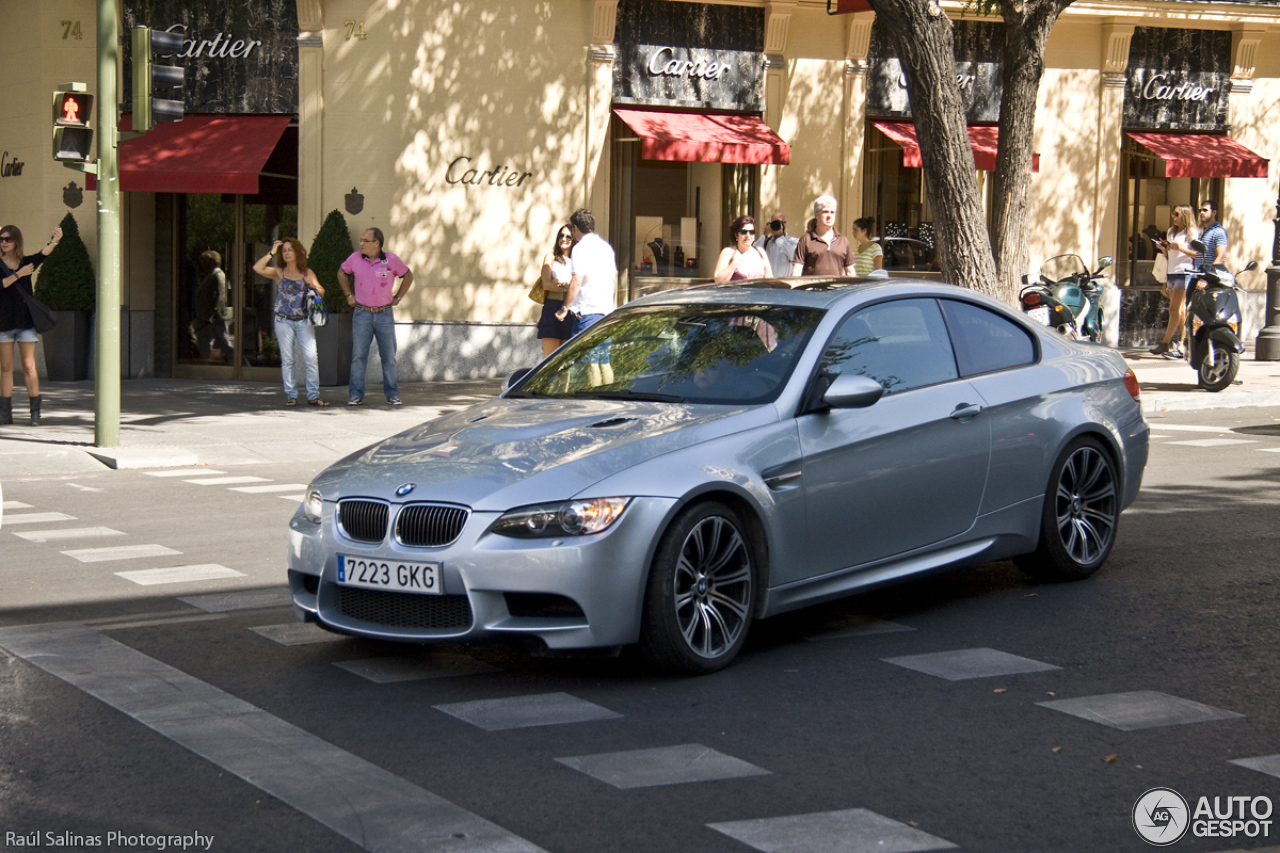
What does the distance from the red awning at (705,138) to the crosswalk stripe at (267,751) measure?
14566 mm

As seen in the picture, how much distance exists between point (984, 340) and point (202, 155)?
13693mm

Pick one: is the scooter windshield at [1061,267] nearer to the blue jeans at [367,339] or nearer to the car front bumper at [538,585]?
the blue jeans at [367,339]

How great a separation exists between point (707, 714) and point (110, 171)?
9817 mm

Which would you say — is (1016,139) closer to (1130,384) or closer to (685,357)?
(1130,384)

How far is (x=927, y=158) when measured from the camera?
52.1 ft

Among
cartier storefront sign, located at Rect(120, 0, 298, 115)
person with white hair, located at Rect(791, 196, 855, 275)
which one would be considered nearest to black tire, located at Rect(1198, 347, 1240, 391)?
person with white hair, located at Rect(791, 196, 855, 275)

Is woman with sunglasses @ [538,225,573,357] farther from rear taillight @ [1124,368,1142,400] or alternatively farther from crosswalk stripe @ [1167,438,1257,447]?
rear taillight @ [1124,368,1142,400]

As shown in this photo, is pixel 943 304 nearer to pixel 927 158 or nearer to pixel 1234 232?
pixel 927 158

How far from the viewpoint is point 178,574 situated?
323 inches

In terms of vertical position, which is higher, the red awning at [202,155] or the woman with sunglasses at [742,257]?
the red awning at [202,155]

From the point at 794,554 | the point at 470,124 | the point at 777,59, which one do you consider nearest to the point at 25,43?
the point at 470,124

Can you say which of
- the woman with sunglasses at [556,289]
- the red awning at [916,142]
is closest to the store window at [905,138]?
the red awning at [916,142]

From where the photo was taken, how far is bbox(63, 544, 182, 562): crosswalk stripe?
28.5 feet

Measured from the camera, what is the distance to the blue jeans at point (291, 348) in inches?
654
